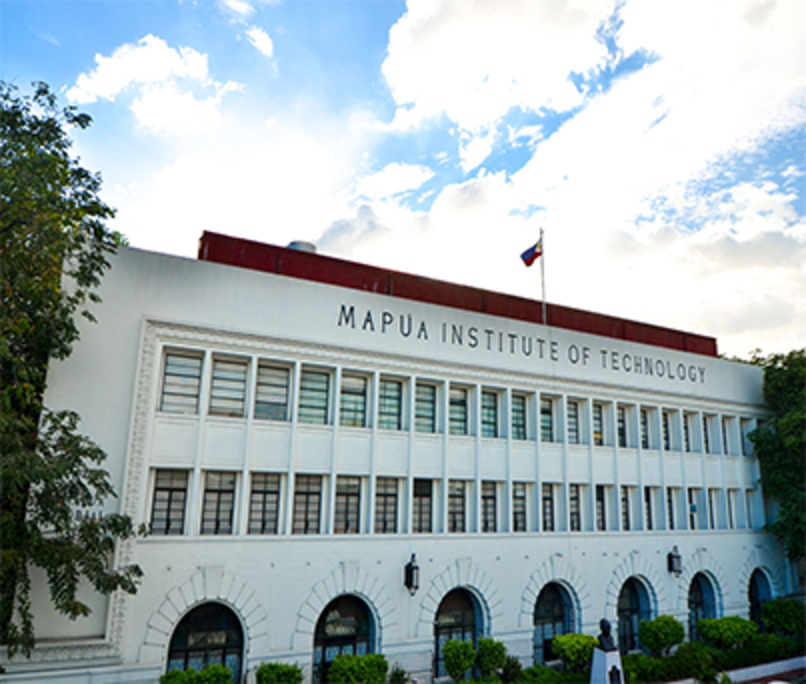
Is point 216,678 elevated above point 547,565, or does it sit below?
below

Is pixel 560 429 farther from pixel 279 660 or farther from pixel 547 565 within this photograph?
pixel 279 660

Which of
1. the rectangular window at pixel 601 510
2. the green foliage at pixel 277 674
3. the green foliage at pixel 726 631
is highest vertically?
the rectangular window at pixel 601 510

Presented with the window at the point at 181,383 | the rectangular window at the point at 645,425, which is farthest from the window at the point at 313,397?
the rectangular window at the point at 645,425

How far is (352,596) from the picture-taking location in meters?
18.9

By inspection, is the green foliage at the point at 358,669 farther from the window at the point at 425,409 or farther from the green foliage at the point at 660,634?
the green foliage at the point at 660,634

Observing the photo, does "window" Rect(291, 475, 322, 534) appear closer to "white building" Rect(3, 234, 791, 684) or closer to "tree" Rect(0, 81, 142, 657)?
"white building" Rect(3, 234, 791, 684)

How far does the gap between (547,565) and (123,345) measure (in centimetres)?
1656

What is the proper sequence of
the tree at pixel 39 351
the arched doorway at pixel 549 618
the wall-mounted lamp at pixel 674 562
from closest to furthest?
the tree at pixel 39 351 → the arched doorway at pixel 549 618 → the wall-mounted lamp at pixel 674 562

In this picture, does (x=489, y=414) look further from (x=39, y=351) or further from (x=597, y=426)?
(x=39, y=351)

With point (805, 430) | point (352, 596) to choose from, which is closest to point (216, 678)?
point (352, 596)

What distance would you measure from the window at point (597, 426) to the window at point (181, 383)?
1639 centimetres

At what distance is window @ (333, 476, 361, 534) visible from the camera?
19453 millimetres

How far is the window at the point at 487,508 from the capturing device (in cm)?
2227

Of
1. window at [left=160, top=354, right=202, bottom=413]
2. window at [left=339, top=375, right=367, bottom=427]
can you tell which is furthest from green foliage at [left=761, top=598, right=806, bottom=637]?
window at [left=160, top=354, right=202, bottom=413]
